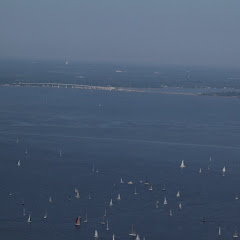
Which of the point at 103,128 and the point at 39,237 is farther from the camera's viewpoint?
the point at 103,128

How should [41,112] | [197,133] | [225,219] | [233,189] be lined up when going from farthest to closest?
[41,112] < [197,133] < [233,189] < [225,219]

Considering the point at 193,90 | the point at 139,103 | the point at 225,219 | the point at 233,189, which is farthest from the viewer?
the point at 193,90

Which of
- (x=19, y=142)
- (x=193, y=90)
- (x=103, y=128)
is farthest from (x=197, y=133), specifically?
(x=193, y=90)

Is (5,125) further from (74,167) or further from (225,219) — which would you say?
(225,219)

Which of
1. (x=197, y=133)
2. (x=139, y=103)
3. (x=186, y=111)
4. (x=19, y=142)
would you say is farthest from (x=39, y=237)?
(x=139, y=103)

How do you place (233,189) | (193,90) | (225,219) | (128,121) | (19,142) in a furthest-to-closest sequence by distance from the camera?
1. (193,90)
2. (128,121)
3. (19,142)
4. (233,189)
5. (225,219)

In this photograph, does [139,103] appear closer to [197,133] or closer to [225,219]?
[197,133]
